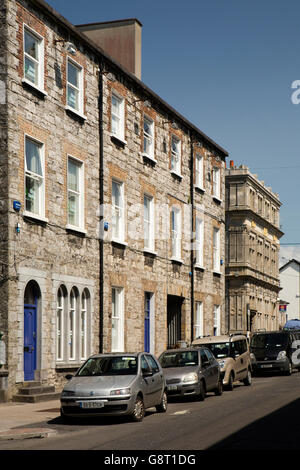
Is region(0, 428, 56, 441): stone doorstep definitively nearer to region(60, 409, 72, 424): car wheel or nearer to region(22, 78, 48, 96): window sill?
region(60, 409, 72, 424): car wheel

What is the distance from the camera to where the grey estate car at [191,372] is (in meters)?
21.5

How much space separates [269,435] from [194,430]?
143cm

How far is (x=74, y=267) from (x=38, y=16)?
24.7 ft

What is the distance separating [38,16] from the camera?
2370cm

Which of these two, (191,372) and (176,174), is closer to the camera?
(191,372)

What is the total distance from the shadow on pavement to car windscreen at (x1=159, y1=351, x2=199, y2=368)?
5284 mm

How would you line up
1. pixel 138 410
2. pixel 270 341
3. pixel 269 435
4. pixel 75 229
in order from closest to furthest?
pixel 269 435 → pixel 138 410 → pixel 75 229 → pixel 270 341

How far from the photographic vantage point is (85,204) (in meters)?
26.1

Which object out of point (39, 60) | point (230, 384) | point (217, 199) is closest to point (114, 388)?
point (230, 384)

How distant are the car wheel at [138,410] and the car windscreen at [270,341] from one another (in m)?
18.5

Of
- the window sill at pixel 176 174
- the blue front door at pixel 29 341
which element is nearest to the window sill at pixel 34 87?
the blue front door at pixel 29 341

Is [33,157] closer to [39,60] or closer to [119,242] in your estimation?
[39,60]

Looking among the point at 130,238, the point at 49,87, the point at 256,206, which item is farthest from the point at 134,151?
the point at 256,206

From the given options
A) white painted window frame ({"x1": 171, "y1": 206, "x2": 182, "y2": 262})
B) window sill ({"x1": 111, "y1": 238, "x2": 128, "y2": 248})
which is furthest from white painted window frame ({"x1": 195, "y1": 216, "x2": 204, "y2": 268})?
window sill ({"x1": 111, "y1": 238, "x2": 128, "y2": 248})
